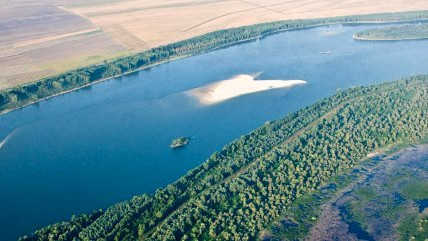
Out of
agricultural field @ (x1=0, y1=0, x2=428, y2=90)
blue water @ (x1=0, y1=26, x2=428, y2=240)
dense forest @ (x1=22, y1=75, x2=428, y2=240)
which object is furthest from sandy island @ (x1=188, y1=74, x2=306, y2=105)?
agricultural field @ (x1=0, y1=0, x2=428, y2=90)

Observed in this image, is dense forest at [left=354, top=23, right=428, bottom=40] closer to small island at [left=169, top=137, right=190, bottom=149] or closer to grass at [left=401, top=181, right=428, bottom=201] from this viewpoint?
grass at [left=401, top=181, right=428, bottom=201]

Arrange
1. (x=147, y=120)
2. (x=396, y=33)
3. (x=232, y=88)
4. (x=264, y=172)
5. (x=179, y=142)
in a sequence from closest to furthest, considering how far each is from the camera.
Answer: (x=264, y=172), (x=179, y=142), (x=147, y=120), (x=232, y=88), (x=396, y=33)

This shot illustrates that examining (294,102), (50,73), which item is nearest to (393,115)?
A: (294,102)

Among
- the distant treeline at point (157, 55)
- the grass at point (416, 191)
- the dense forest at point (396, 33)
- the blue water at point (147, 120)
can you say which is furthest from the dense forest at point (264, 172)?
the distant treeline at point (157, 55)

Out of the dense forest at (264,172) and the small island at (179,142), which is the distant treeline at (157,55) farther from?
the dense forest at (264,172)

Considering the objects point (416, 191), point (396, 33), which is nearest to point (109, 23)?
point (396, 33)

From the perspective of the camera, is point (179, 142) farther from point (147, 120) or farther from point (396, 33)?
point (396, 33)
